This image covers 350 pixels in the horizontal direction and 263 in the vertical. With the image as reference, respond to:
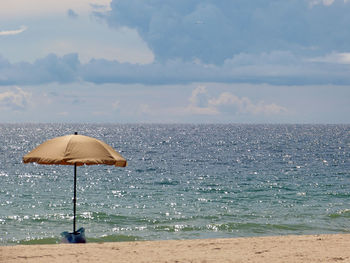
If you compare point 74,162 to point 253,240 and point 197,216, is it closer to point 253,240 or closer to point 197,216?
point 253,240

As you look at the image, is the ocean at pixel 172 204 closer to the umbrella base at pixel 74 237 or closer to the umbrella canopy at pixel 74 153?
the umbrella base at pixel 74 237

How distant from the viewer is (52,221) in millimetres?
21016

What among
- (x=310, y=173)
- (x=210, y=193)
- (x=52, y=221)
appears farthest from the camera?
(x=310, y=173)

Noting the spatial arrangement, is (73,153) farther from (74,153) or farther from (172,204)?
(172,204)

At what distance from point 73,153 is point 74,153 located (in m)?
0.02

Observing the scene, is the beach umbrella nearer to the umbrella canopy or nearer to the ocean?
the umbrella canopy

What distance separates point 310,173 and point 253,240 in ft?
97.7

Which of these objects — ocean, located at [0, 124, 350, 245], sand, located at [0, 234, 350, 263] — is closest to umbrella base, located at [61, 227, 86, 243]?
sand, located at [0, 234, 350, 263]

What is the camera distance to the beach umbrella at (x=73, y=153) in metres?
11.4

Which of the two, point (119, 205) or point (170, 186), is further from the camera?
point (170, 186)

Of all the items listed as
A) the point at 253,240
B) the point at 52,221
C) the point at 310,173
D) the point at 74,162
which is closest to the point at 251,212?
the point at 52,221

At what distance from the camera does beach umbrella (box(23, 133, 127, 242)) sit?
11430mm

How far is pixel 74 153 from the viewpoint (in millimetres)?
11555

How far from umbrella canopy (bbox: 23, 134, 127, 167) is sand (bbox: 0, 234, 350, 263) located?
1952mm
